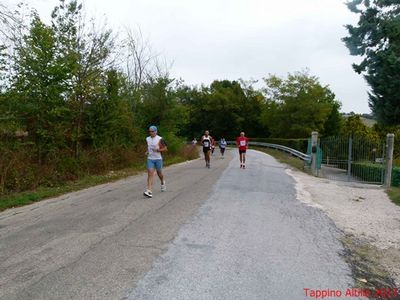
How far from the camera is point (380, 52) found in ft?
A: 39.4

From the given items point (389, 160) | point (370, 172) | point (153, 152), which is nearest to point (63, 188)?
point (153, 152)

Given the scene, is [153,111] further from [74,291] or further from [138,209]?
[74,291]

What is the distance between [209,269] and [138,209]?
350 cm

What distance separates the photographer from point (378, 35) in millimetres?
12344

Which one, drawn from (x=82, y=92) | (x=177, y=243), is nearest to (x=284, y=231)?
(x=177, y=243)

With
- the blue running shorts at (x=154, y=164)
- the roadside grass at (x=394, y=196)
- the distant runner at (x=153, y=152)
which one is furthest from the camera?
the roadside grass at (x=394, y=196)

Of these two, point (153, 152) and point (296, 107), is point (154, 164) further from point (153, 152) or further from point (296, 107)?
point (296, 107)

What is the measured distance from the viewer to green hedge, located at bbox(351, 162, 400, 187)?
579 inches

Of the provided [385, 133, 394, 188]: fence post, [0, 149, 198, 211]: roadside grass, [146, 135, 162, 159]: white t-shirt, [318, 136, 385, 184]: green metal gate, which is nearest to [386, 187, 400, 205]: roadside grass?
[385, 133, 394, 188]: fence post

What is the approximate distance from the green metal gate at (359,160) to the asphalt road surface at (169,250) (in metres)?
7.96

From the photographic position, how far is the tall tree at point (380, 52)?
11805mm

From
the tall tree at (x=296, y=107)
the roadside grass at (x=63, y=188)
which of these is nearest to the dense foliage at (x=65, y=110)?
the roadside grass at (x=63, y=188)

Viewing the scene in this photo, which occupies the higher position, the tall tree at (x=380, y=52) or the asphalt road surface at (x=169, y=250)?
the tall tree at (x=380, y=52)

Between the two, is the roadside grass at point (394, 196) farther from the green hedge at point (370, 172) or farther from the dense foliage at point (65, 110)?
the dense foliage at point (65, 110)
